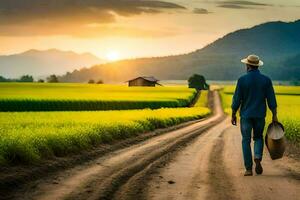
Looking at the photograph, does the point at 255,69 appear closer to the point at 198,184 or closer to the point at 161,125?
the point at 198,184

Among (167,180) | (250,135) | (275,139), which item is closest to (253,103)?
(250,135)

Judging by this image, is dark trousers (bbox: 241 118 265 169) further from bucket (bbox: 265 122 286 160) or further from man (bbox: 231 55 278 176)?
bucket (bbox: 265 122 286 160)

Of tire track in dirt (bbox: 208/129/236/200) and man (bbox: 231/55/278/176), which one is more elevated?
man (bbox: 231/55/278/176)

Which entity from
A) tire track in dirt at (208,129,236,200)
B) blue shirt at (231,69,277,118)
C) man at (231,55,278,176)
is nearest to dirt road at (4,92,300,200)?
tire track in dirt at (208,129,236,200)

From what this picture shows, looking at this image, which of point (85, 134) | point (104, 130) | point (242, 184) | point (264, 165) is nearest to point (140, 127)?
point (104, 130)

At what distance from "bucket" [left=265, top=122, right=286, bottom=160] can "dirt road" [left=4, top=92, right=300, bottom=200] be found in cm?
50

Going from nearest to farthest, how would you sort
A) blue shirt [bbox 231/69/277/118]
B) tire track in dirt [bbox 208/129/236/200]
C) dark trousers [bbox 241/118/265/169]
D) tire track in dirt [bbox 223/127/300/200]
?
tire track in dirt [bbox 208/129/236/200] < tire track in dirt [bbox 223/127/300/200] < dark trousers [bbox 241/118/265/169] < blue shirt [bbox 231/69/277/118]

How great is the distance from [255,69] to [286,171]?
2638 millimetres

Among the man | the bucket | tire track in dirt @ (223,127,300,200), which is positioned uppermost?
the man

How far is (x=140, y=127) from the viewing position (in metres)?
29.5

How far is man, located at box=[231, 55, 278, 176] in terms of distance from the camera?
14102 mm

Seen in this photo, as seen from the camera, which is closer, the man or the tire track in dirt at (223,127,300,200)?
the tire track in dirt at (223,127,300,200)

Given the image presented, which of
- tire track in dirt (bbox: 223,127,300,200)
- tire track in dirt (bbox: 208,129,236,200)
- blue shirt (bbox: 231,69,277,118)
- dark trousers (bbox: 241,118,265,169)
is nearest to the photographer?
tire track in dirt (bbox: 208,129,236,200)

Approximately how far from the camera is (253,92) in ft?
46.7
